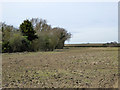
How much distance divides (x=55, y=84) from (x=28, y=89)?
3.15 ft

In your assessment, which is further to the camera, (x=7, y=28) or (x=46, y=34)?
(x=46, y=34)

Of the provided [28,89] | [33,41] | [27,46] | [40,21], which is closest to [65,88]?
[28,89]

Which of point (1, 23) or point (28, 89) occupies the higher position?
point (1, 23)

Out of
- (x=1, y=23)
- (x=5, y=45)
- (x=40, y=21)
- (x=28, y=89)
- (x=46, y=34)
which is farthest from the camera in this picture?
(x=40, y=21)

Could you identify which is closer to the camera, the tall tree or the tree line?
the tree line

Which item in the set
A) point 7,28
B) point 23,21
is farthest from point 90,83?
point 23,21

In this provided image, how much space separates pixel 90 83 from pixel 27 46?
22568 millimetres

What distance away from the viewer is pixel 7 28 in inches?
1055

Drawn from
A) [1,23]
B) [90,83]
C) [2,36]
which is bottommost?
[90,83]

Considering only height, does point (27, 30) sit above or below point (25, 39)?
above

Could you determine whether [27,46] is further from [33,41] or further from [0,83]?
[0,83]

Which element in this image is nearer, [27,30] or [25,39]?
[25,39]

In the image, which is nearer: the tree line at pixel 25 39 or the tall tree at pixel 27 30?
the tree line at pixel 25 39

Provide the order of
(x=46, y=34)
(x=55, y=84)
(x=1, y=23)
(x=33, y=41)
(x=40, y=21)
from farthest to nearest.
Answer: (x=40, y=21)
(x=46, y=34)
(x=33, y=41)
(x=1, y=23)
(x=55, y=84)
